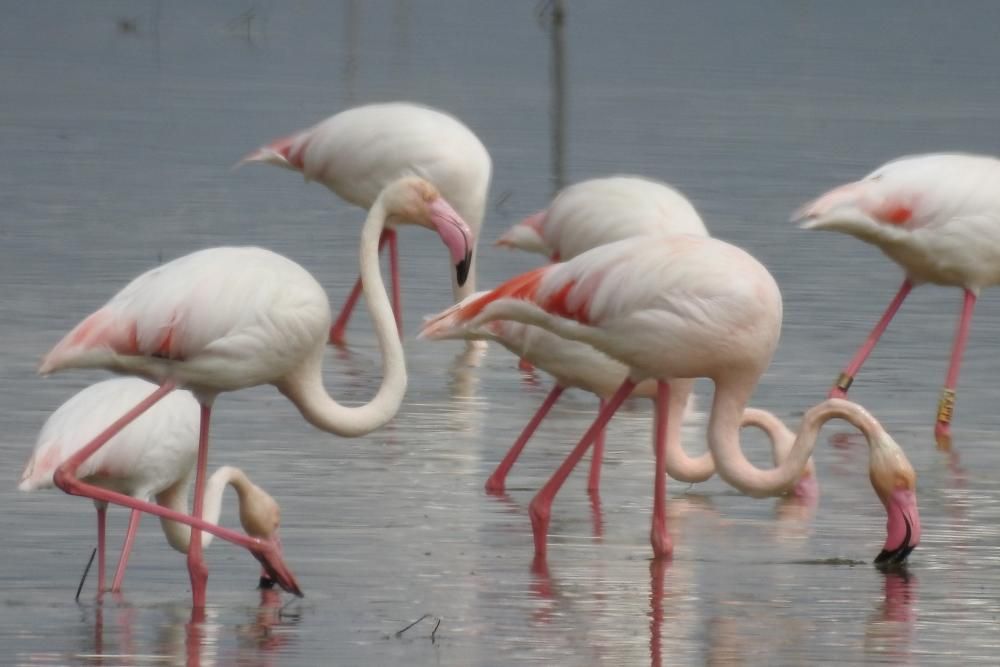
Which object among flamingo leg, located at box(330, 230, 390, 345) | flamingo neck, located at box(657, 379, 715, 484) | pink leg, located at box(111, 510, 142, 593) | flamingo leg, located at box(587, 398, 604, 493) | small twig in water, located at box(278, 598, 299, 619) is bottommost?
flamingo leg, located at box(330, 230, 390, 345)

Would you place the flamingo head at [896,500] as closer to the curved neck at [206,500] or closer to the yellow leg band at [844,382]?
the curved neck at [206,500]

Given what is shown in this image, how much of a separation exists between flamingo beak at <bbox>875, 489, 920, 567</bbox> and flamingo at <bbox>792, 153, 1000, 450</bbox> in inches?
97.0

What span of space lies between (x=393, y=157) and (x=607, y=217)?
2063 millimetres

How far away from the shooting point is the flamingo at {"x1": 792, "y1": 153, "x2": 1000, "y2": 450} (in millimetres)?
9664

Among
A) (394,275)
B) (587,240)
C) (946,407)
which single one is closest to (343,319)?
(394,275)

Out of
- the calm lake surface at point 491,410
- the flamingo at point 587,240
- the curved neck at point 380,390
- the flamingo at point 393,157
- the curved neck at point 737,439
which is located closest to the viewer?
the calm lake surface at point 491,410

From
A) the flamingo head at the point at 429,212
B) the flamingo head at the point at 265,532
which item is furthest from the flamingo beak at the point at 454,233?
the flamingo head at the point at 265,532

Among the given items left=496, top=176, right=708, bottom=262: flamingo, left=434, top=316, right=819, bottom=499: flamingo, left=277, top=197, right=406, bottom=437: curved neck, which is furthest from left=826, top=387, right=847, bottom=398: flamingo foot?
left=277, top=197, right=406, bottom=437: curved neck

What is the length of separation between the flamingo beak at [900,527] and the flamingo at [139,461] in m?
1.80

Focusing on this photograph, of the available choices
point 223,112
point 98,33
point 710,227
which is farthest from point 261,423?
Result: point 98,33

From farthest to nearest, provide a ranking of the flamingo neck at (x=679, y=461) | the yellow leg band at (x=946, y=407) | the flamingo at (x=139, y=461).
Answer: the yellow leg band at (x=946, y=407) < the flamingo neck at (x=679, y=461) < the flamingo at (x=139, y=461)

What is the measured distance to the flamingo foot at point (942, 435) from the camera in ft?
29.8

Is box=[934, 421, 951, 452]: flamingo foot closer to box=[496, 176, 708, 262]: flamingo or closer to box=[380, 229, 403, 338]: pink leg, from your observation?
box=[496, 176, 708, 262]: flamingo

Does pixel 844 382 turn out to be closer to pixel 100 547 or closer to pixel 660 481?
pixel 660 481
